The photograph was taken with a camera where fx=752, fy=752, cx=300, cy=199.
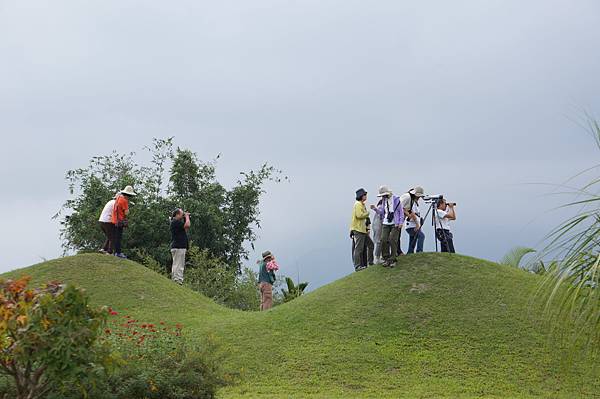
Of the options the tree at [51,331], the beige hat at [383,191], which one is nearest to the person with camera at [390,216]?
the beige hat at [383,191]

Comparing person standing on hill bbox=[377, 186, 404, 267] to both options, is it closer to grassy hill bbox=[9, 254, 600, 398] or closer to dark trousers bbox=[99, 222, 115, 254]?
grassy hill bbox=[9, 254, 600, 398]

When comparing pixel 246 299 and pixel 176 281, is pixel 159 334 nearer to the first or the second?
pixel 176 281

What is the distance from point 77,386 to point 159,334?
3.26 meters

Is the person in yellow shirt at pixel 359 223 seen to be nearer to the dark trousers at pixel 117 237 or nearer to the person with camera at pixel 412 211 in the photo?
the person with camera at pixel 412 211

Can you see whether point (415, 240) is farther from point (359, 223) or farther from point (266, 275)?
point (266, 275)

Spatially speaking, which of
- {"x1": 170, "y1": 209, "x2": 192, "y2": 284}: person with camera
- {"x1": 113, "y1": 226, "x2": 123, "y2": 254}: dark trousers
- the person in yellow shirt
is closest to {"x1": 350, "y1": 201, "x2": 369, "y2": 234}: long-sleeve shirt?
the person in yellow shirt

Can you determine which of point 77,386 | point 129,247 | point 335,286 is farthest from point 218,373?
point 129,247

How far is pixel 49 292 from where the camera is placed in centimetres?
900

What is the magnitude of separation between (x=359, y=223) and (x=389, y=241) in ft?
3.35

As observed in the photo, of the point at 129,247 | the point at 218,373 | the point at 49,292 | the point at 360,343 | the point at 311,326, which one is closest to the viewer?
the point at 49,292

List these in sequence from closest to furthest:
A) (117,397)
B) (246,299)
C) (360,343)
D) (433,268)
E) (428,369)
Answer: (117,397) < (428,369) < (360,343) < (433,268) < (246,299)

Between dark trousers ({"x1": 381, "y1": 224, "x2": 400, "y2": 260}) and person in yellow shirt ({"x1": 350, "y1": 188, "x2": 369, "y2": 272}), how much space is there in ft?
2.52

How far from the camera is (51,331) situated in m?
8.67

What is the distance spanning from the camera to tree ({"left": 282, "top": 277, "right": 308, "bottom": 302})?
30.8m
